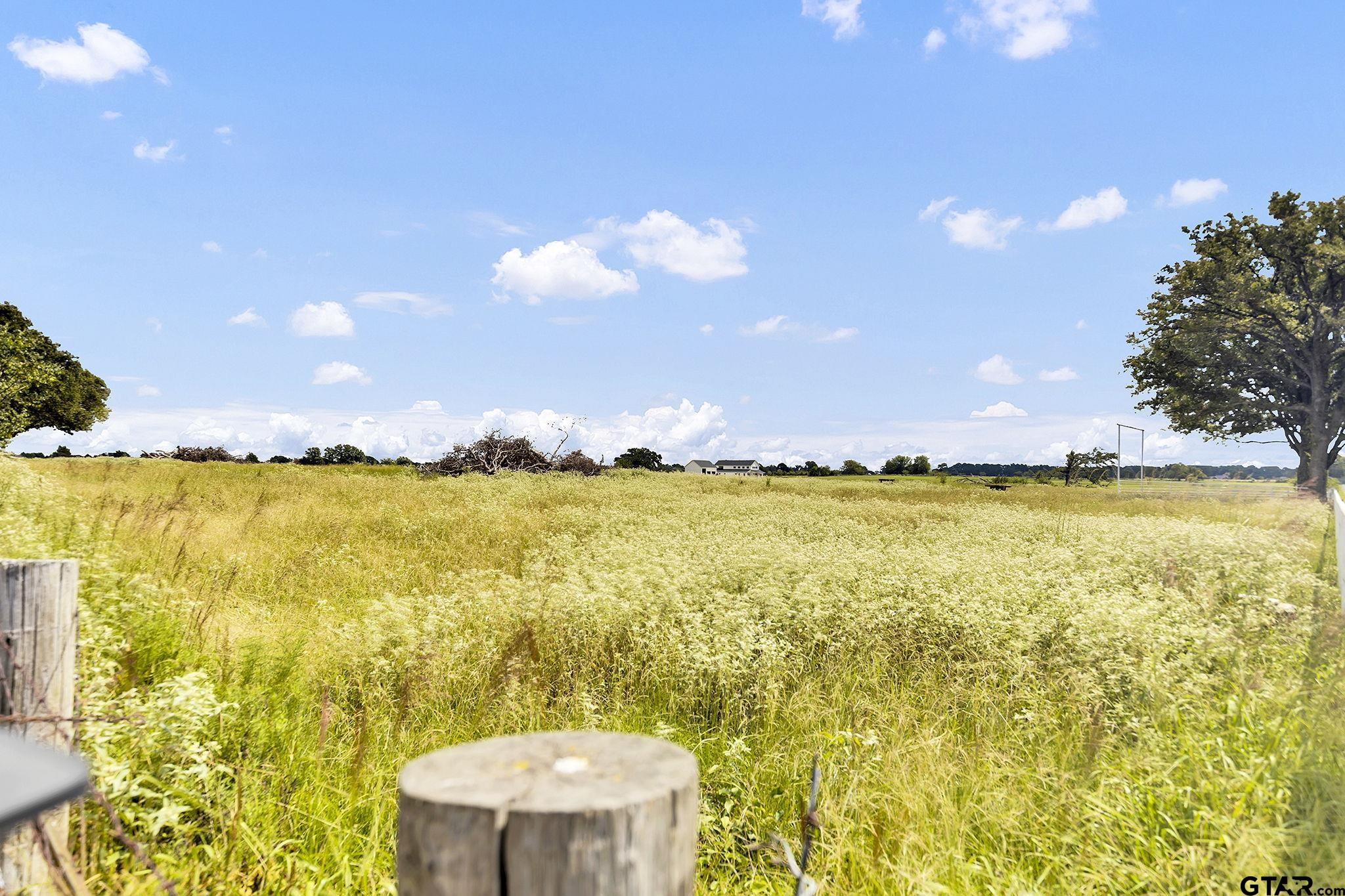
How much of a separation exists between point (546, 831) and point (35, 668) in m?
2.75

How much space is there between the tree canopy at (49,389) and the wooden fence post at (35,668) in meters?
36.4

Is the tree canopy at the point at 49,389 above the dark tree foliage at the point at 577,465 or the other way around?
above

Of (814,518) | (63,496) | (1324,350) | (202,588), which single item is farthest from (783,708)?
(1324,350)

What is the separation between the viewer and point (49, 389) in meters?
44.2

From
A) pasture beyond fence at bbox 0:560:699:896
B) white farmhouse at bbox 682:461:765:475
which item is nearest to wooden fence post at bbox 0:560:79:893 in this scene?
pasture beyond fence at bbox 0:560:699:896

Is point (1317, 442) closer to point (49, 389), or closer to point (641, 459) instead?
point (641, 459)

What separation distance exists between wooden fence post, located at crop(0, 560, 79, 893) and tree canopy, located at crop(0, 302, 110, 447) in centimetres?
3644

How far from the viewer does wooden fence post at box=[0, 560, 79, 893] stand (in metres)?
2.78

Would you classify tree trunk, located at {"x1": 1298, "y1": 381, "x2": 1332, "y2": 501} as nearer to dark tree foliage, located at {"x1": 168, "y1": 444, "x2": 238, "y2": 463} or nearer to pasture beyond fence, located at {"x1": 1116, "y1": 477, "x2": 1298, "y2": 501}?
pasture beyond fence, located at {"x1": 1116, "y1": 477, "x2": 1298, "y2": 501}

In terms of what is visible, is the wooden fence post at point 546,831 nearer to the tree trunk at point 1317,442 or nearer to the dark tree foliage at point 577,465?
the dark tree foliage at point 577,465

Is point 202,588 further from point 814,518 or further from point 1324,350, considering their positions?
point 1324,350

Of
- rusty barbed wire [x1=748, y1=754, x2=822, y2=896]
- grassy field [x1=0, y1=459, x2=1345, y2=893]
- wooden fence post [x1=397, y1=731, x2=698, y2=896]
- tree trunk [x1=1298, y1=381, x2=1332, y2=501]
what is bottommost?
grassy field [x1=0, y1=459, x2=1345, y2=893]

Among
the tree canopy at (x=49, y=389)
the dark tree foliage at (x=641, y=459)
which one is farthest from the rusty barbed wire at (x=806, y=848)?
the dark tree foliage at (x=641, y=459)

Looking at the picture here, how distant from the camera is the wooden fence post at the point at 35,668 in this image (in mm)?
2777
